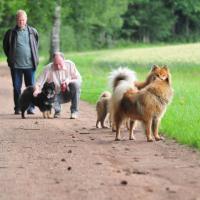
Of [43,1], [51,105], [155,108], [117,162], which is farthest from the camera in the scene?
[43,1]

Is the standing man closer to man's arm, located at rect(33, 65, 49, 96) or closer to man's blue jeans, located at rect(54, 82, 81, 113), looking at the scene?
man's arm, located at rect(33, 65, 49, 96)

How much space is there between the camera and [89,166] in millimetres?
10383

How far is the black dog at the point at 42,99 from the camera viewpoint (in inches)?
689

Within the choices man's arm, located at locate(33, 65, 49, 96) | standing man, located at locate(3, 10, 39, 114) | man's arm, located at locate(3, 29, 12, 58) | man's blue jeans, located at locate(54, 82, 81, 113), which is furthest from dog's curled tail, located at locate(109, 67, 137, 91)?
man's arm, located at locate(3, 29, 12, 58)

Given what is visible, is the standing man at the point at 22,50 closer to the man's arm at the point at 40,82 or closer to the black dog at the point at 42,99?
the black dog at the point at 42,99

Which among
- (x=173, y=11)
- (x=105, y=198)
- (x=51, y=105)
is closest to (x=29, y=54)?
(x=51, y=105)

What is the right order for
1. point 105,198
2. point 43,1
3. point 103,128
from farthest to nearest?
point 43,1 < point 103,128 < point 105,198

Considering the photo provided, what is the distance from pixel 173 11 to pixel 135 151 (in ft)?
324

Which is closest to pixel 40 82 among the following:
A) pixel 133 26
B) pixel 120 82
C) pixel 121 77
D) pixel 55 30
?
pixel 121 77

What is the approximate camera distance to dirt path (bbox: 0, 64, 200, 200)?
8.55 metres

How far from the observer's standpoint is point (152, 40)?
11200 cm

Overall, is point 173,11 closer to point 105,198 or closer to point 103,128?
point 103,128

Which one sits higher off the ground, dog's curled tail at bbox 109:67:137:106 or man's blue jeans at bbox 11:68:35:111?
dog's curled tail at bbox 109:67:137:106

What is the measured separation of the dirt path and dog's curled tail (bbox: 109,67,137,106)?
780 mm
